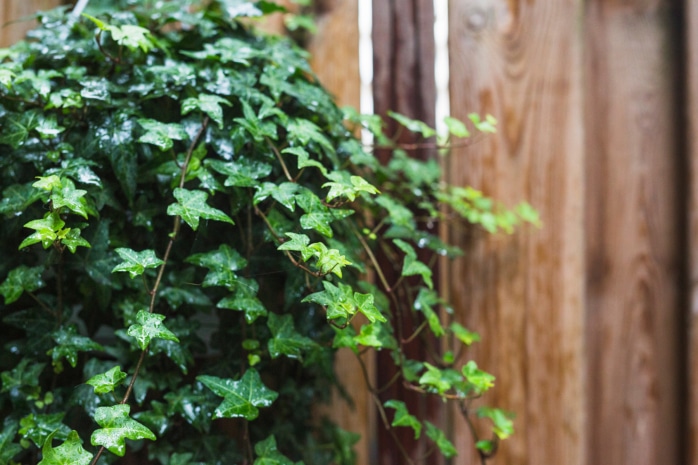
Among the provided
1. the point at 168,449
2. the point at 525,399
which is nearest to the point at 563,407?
the point at 525,399

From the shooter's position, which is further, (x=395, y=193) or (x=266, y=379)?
(x=395, y=193)

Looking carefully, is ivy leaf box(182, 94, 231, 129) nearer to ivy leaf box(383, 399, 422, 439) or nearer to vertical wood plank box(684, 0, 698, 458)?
ivy leaf box(383, 399, 422, 439)

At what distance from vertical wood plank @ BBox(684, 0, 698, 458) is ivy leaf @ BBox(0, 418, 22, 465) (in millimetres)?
1276

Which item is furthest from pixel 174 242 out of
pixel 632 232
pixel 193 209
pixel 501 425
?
pixel 632 232

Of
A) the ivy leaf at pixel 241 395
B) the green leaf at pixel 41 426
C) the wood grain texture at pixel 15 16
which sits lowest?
the green leaf at pixel 41 426

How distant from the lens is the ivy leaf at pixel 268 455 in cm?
75

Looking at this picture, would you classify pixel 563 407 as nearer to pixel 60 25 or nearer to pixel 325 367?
pixel 325 367

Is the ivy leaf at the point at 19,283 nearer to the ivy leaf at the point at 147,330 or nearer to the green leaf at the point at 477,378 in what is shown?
the ivy leaf at the point at 147,330

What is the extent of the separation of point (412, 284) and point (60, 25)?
840 millimetres

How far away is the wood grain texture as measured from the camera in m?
1.12

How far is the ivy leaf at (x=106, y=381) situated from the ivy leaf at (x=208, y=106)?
1.21 feet

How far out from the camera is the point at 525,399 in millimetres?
1201

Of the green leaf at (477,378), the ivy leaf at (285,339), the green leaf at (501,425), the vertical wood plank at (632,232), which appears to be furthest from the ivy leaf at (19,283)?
the vertical wood plank at (632,232)

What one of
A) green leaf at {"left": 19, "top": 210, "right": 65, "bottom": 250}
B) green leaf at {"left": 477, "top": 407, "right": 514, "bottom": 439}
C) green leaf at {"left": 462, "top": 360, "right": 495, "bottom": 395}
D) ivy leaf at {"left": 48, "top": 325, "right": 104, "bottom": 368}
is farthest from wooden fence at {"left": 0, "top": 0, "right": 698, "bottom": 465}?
green leaf at {"left": 19, "top": 210, "right": 65, "bottom": 250}
